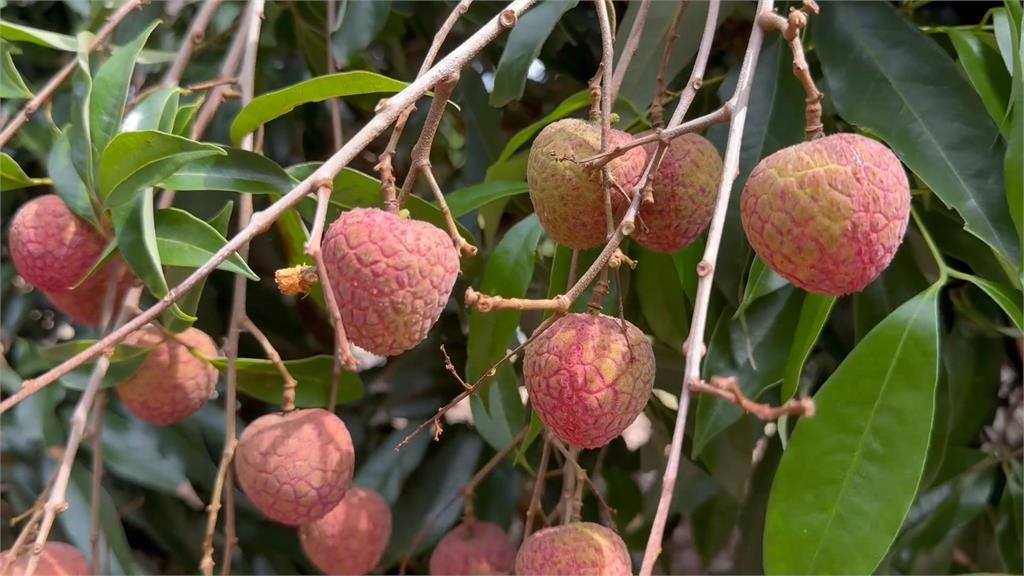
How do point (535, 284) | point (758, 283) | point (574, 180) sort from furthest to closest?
point (535, 284) → point (758, 283) → point (574, 180)

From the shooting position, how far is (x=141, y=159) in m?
0.54

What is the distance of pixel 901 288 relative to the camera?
708 millimetres

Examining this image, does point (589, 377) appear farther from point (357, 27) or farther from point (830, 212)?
point (357, 27)

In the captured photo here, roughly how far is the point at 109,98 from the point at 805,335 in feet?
1.58

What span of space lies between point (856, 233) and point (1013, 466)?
560 millimetres

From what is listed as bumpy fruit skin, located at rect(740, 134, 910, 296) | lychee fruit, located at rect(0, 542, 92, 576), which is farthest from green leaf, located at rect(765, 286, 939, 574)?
lychee fruit, located at rect(0, 542, 92, 576)

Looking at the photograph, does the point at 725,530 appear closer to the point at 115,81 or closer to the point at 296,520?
the point at 296,520

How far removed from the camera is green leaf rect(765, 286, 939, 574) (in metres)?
0.50

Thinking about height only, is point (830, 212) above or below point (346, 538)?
above

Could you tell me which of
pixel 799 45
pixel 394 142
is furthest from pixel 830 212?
pixel 394 142

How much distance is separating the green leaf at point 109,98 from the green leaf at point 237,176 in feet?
0.21

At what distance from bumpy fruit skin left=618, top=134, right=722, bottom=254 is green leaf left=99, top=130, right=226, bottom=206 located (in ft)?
0.82

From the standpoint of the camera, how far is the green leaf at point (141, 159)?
52 cm

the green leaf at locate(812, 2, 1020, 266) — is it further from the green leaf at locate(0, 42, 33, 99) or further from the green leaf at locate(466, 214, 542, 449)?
the green leaf at locate(0, 42, 33, 99)
